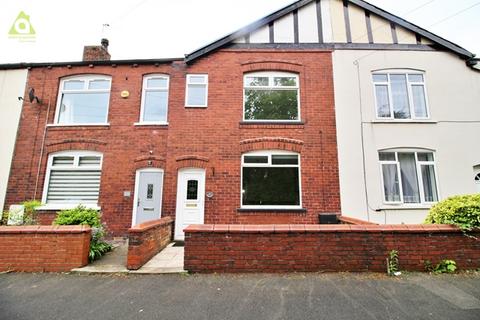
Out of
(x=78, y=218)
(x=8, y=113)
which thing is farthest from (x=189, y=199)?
(x=8, y=113)

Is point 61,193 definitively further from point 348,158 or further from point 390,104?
point 390,104

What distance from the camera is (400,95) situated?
8.81 m

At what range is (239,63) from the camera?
9086 mm

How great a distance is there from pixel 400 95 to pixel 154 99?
29.6 feet

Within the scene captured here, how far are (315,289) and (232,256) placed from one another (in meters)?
1.56

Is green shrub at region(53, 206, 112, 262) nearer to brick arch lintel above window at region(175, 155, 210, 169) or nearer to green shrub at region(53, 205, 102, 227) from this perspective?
green shrub at region(53, 205, 102, 227)

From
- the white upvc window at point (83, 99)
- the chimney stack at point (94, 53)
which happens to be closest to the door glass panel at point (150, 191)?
the white upvc window at point (83, 99)

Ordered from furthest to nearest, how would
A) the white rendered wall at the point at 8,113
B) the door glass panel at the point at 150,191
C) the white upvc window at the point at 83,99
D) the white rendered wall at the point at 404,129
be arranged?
the white upvc window at the point at 83,99, the white rendered wall at the point at 8,113, the door glass panel at the point at 150,191, the white rendered wall at the point at 404,129

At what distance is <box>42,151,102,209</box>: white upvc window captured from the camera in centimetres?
867

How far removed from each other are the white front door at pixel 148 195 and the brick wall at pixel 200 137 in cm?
23

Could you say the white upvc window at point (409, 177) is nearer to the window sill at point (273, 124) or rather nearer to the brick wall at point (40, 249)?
the window sill at point (273, 124)

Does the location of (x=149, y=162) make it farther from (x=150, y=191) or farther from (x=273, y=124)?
(x=273, y=124)

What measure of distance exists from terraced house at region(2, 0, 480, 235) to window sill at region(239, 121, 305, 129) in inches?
1.4

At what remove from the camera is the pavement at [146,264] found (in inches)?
194
